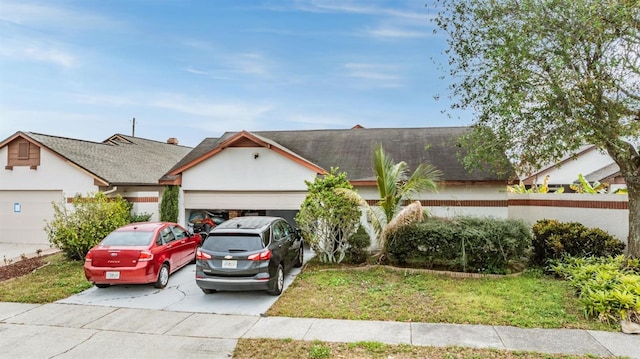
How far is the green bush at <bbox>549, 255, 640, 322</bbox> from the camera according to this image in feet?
21.4

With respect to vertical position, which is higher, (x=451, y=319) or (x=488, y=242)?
(x=488, y=242)

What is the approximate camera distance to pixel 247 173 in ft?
46.6

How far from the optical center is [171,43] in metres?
14.9

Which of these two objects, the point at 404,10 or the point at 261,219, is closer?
the point at 261,219

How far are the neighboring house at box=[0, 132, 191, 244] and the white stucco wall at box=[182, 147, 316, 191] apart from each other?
250 centimetres

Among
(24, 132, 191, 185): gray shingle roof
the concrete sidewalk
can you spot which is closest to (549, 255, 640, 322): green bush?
the concrete sidewalk

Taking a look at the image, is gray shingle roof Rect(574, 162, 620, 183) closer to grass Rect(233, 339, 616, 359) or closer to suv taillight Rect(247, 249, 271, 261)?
grass Rect(233, 339, 616, 359)

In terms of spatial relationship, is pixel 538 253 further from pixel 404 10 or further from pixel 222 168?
pixel 222 168

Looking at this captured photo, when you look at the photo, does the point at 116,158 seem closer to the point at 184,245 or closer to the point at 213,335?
the point at 184,245

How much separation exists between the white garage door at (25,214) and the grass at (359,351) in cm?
1424

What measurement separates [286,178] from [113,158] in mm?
9809

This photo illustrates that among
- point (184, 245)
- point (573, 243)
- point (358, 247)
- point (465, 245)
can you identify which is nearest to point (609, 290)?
point (465, 245)

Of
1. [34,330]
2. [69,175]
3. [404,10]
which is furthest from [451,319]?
[69,175]

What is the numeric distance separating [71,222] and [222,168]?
5.16 metres
